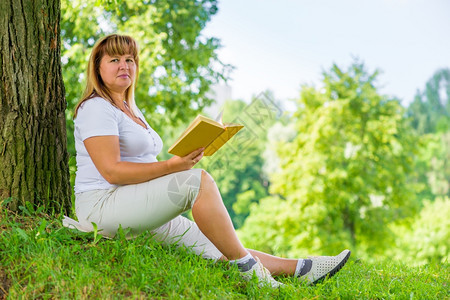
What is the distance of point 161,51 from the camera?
9.67 metres

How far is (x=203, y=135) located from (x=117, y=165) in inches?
22.5

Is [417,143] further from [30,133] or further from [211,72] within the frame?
[30,133]

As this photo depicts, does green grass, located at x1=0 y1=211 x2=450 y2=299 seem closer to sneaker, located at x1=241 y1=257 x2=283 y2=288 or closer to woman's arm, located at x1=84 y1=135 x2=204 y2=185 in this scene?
sneaker, located at x1=241 y1=257 x2=283 y2=288

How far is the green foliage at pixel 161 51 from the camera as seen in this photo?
9.91 metres

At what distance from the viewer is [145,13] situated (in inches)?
406

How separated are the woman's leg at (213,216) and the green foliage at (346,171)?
12.8 m

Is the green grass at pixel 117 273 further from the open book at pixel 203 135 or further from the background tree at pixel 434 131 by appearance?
the background tree at pixel 434 131

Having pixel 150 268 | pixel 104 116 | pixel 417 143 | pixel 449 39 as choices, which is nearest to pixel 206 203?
pixel 150 268

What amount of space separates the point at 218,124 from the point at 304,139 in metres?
14.0

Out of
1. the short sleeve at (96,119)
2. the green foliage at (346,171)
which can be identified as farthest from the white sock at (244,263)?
the green foliage at (346,171)

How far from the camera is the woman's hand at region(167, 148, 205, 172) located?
269cm

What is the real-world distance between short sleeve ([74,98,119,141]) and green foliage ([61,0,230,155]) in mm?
6988

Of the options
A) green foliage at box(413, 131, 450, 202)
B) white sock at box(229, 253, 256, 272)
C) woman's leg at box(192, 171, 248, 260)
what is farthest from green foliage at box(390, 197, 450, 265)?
green foliage at box(413, 131, 450, 202)

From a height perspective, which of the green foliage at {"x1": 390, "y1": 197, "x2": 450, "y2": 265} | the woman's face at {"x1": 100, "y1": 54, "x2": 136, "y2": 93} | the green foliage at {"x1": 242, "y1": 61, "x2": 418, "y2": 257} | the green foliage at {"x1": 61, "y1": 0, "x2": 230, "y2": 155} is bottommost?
the green foliage at {"x1": 390, "y1": 197, "x2": 450, "y2": 265}
